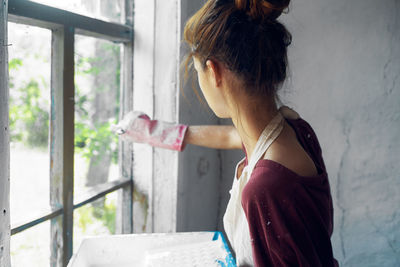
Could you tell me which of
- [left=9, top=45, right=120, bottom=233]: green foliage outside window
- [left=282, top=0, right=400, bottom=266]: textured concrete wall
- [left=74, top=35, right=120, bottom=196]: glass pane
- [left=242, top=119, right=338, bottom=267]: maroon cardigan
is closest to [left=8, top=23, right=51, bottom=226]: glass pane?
[left=9, top=45, right=120, bottom=233]: green foliage outside window

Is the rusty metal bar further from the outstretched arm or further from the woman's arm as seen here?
the woman's arm

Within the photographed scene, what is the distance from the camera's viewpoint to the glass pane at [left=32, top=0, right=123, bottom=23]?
3.08 feet

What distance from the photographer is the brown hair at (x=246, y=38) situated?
0.75 metres

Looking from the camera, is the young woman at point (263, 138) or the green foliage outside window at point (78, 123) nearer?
the young woman at point (263, 138)

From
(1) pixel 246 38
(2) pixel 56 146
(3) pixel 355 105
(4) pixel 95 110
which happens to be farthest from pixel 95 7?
(3) pixel 355 105

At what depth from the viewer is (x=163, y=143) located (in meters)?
1.08

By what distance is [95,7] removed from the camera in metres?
1.08

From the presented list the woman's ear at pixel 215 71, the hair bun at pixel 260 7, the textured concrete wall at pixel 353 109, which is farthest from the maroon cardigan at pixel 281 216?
the textured concrete wall at pixel 353 109

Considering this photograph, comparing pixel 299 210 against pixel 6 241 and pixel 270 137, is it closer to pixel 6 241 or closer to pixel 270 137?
pixel 270 137

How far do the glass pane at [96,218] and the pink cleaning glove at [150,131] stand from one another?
29 cm

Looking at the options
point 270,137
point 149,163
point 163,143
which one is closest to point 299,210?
point 270,137

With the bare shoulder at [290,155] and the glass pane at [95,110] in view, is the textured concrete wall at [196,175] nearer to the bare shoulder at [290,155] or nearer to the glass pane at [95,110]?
the glass pane at [95,110]

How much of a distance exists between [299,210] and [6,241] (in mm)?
580

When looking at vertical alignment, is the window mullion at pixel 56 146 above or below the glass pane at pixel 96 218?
above
